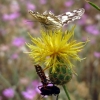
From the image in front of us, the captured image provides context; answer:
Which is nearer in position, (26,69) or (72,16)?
(72,16)

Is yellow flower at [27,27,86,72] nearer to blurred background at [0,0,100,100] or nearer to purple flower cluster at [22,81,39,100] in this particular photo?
blurred background at [0,0,100,100]

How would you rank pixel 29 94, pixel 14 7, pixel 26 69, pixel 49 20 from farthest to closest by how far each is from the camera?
pixel 14 7, pixel 26 69, pixel 29 94, pixel 49 20

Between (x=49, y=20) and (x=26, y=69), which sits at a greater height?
(x=26, y=69)

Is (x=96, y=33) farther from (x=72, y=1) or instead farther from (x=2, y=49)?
(x=72, y=1)

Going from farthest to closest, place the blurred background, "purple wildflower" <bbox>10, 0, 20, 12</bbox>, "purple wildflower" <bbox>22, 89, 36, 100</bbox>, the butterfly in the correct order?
"purple wildflower" <bbox>10, 0, 20, 12</bbox>, the blurred background, "purple wildflower" <bbox>22, 89, 36, 100</bbox>, the butterfly

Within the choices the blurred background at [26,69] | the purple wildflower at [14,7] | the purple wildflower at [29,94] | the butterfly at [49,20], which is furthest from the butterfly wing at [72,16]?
the purple wildflower at [14,7]

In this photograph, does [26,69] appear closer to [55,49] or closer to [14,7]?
[14,7]

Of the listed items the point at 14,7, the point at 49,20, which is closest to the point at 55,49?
the point at 49,20

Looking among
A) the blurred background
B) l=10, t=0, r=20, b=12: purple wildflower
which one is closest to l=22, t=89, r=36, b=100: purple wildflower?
the blurred background

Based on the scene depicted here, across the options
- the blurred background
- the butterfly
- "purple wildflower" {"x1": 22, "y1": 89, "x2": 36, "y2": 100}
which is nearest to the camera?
the butterfly
